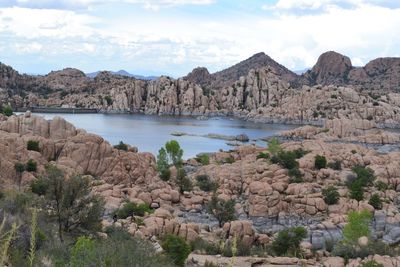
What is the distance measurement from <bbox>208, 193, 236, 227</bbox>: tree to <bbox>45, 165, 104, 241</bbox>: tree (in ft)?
49.4

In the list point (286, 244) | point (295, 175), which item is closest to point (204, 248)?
point (286, 244)

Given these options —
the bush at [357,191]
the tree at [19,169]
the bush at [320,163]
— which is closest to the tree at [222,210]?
the bush at [357,191]

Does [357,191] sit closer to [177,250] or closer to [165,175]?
[165,175]

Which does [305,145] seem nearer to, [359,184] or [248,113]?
[359,184]

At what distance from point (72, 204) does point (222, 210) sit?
53.9 ft

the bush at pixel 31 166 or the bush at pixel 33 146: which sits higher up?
the bush at pixel 33 146

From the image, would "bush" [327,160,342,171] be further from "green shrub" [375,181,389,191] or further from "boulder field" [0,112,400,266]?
"green shrub" [375,181,389,191]

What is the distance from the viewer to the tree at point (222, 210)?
37.2m

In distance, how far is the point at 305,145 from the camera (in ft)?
226

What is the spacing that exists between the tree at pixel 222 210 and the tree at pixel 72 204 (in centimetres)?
1506

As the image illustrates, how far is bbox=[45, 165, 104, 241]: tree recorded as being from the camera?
22.0 m

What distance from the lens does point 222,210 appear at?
37.4m

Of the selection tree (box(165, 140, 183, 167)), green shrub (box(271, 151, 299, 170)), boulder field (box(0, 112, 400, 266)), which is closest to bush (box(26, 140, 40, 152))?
boulder field (box(0, 112, 400, 266))

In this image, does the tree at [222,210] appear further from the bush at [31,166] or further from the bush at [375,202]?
the bush at [31,166]
